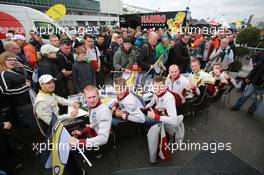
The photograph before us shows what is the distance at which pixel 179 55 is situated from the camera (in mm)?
4098

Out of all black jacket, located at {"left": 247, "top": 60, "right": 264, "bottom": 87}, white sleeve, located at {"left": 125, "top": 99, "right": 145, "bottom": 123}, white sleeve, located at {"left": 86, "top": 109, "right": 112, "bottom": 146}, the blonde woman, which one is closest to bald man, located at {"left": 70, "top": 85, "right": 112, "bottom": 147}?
white sleeve, located at {"left": 86, "top": 109, "right": 112, "bottom": 146}

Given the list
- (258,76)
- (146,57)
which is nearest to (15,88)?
(146,57)

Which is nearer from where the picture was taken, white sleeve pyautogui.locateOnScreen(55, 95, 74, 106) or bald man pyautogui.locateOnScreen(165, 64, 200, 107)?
white sleeve pyautogui.locateOnScreen(55, 95, 74, 106)

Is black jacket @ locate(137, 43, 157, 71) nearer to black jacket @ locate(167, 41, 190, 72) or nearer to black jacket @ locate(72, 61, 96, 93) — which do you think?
black jacket @ locate(167, 41, 190, 72)

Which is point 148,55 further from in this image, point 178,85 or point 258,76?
point 258,76

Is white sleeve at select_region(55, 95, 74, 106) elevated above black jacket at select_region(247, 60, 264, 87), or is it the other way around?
black jacket at select_region(247, 60, 264, 87)

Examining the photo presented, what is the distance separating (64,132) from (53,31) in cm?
822

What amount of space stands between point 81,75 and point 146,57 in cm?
166

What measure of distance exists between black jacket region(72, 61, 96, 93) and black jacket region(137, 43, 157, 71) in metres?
1.28

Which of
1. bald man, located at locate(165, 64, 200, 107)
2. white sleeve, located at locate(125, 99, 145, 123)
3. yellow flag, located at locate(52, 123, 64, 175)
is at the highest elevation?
bald man, located at locate(165, 64, 200, 107)

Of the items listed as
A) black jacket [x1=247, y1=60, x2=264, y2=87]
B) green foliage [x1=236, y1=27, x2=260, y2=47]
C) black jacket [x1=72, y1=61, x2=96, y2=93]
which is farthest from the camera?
green foliage [x1=236, y1=27, x2=260, y2=47]

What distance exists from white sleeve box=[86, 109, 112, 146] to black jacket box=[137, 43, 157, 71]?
2201mm

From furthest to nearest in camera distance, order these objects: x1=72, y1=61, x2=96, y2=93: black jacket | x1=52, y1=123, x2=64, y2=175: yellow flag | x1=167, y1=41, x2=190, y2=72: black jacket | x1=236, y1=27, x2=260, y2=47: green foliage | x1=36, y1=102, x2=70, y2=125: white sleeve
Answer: x1=236, y1=27, x2=260, y2=47: green foliage < x1=167, y1=41, x2=190, y2=72: black jacket < x1=72, y1=61, x2=96, y2=93: black jacket < x1=36, y1=102, x2=70, y2=125: white sleeve < x1=52, y1=123, x2=64, y2=175: yellow flag

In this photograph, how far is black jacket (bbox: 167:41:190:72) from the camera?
409 centimetres
